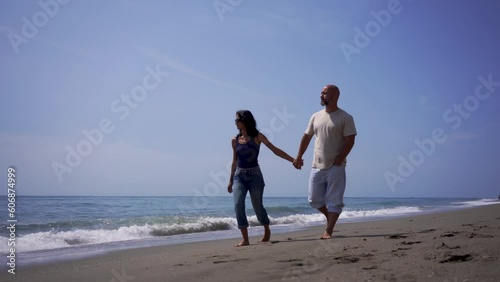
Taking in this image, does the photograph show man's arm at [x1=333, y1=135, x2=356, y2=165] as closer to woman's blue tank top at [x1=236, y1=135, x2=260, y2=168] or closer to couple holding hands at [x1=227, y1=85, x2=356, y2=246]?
couple holding hands at [x1=227, y1=85, x2=356, y2=246]

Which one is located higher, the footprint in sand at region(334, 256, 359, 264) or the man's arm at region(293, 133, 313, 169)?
the man's arm at region(293, 133, 313, 169)

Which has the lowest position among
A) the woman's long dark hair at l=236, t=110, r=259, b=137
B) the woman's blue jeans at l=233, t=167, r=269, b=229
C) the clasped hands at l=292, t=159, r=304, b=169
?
the woman's blue jeans at l=233, t=167, r=269, b=229

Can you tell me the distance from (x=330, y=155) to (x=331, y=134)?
0.87ft

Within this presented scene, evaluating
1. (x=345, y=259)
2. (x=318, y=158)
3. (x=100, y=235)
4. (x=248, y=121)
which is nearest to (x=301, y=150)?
(x=318, y=158)

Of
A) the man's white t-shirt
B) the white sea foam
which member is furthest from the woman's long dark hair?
the white sea foam

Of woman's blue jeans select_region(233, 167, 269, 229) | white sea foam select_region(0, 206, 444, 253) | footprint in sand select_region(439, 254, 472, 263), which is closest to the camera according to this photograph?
footprint in sand select_region(439, 254, 472, 263)

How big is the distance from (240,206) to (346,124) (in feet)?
5.70

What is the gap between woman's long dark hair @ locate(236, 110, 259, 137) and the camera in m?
5.79

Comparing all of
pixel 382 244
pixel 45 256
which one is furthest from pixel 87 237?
pixel 382 244

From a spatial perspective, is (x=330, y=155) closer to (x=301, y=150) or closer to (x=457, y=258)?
(x=301, y=150)

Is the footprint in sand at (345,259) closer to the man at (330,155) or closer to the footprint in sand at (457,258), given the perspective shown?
the footprint in sand at (457,258)

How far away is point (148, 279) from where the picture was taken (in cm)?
340

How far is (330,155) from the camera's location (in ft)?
18.0

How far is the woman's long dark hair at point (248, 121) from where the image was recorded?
5.79m
